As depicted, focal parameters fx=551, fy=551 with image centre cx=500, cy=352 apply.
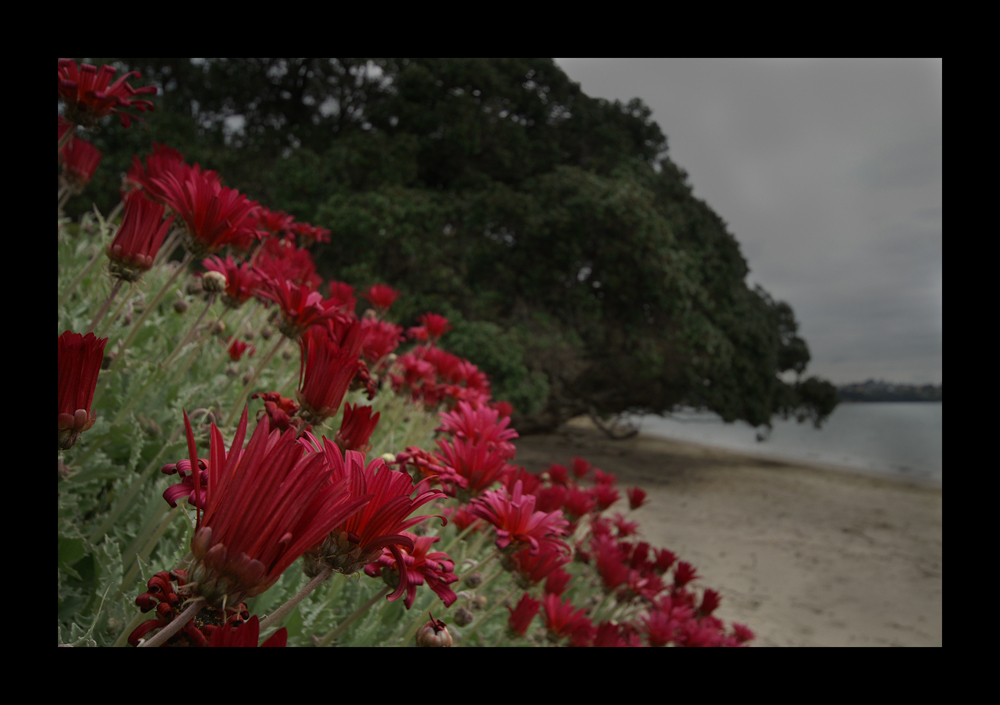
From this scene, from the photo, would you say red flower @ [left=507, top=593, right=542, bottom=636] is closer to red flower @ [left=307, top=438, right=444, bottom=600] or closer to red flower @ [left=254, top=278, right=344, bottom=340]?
red flower @ [left=254, top=278, right=344, bottom=340]

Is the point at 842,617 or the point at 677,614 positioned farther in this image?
the point at 842,617

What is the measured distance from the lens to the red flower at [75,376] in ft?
1.73

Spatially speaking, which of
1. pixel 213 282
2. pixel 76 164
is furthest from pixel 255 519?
pixel 76 164

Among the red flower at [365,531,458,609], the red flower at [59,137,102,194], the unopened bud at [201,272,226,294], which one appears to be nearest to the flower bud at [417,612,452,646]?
the red flower at [365,531,458,609]

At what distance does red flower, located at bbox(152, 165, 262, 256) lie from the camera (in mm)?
892

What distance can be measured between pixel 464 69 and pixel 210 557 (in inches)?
287

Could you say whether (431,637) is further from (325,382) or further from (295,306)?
(295,306)

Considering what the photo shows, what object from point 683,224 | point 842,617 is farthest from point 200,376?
point 683,224

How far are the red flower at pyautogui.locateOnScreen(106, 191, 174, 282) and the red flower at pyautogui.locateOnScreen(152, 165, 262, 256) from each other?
35 mm

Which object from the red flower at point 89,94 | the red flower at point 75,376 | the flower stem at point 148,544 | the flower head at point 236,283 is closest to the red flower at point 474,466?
the flower stem at point 148,544

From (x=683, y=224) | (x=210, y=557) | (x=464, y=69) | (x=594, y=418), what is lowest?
(x=594, y=418)

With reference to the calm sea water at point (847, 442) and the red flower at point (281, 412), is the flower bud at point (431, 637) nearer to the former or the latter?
the red flower at point (281, 412)
